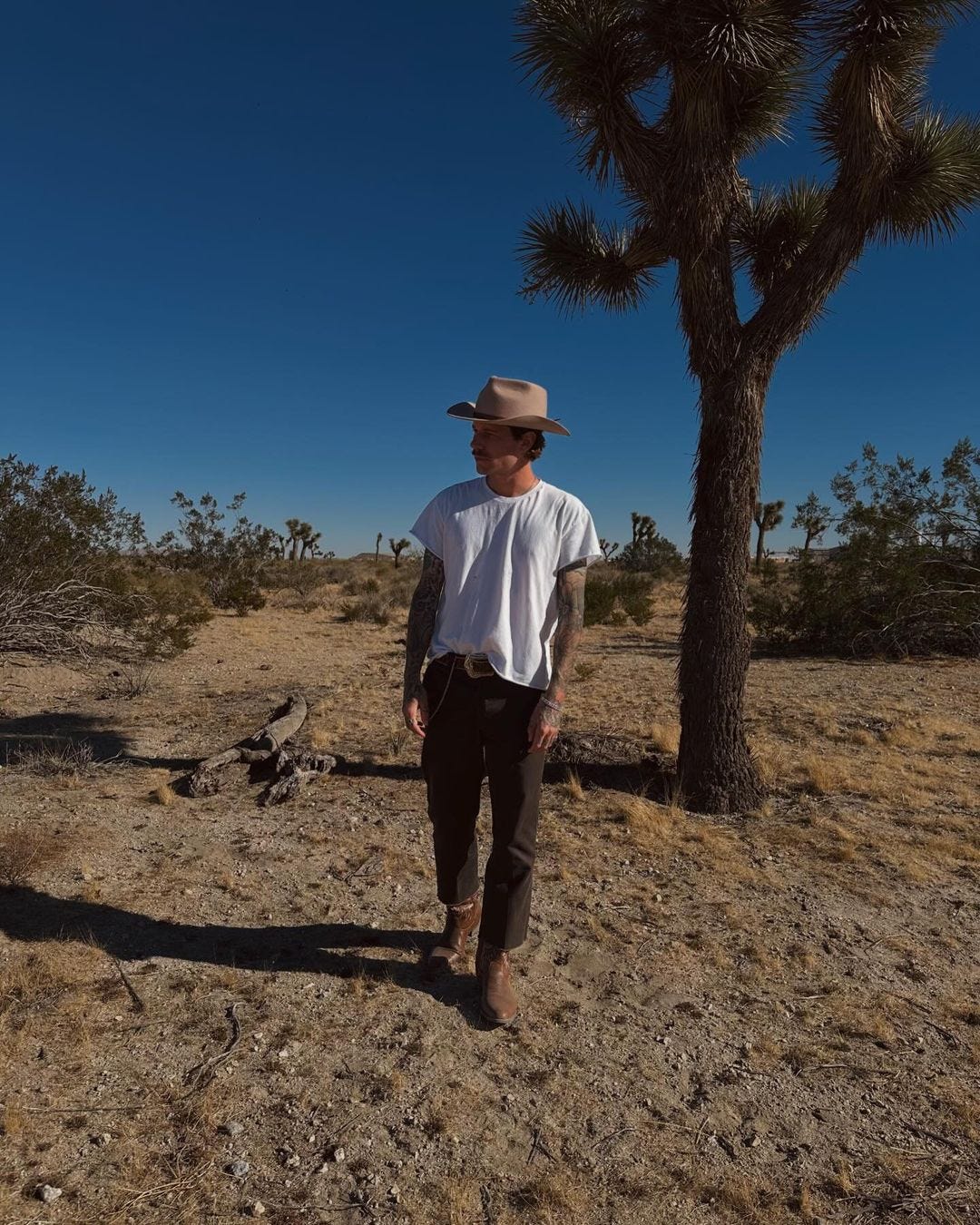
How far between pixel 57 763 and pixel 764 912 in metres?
4.67

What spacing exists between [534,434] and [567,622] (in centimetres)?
65

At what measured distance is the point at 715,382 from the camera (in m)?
4.77

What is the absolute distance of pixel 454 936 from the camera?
9.80 ft

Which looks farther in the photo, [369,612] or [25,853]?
[369,612]

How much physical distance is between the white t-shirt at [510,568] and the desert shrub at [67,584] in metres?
6.13

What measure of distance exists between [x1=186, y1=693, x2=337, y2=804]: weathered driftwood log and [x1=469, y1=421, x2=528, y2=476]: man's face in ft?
10.6

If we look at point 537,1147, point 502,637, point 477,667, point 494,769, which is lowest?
point 537,1147

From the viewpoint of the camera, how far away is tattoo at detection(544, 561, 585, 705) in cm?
252

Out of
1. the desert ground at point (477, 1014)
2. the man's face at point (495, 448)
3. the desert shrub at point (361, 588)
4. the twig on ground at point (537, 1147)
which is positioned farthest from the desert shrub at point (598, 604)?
the twig on ground at point (537, 1147)

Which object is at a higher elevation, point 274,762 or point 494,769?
point 494,769

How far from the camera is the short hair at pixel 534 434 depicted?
8.13 feet

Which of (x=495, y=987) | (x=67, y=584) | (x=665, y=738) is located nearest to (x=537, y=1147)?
(x=495, y=987)

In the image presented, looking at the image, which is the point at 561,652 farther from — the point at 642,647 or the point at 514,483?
the point at 642,647

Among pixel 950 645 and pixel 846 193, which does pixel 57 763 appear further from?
pixel 950 645
